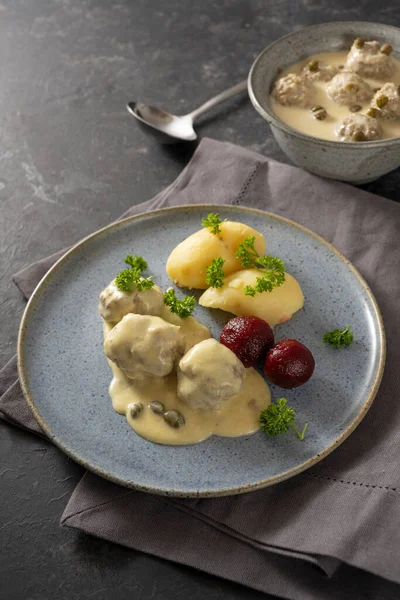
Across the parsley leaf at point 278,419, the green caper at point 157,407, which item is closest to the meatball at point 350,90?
the parsley leaf at point 278,419

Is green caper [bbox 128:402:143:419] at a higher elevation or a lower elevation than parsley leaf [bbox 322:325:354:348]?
higher

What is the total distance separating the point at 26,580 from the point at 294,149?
1909 mm

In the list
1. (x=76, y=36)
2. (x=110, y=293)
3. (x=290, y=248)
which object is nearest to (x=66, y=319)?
(x=110, y=293)

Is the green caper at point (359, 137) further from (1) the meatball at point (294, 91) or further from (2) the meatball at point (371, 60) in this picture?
(2) the meatball at point (371, 60)

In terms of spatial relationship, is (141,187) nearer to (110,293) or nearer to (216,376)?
(110,293)

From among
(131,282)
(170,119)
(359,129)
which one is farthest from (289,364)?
(170,119)

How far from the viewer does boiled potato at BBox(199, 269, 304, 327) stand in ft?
8.04

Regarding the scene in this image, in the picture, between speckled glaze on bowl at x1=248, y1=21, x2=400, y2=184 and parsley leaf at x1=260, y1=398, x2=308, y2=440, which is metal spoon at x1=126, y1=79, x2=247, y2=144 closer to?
speckled glaze on bowl at x1=248, y1=21, x2=400, y2=184

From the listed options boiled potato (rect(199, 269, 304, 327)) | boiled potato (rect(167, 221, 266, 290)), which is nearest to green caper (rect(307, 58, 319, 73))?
boiled potato (rect(167, 221, 266, 290))

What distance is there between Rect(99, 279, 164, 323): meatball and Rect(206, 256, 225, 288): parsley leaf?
0.60ft

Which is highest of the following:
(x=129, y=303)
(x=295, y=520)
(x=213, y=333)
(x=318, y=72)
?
(x=129, y=303)

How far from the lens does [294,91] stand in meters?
3.04

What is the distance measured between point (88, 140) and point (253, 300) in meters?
1.47

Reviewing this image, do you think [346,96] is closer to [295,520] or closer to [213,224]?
[213,224]
